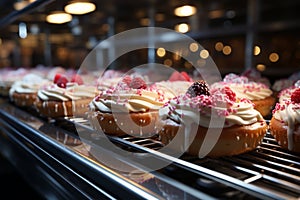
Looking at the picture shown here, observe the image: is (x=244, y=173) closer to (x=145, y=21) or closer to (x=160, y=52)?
(x=160, y=52)

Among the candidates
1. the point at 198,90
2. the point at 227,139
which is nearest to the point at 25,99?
the point at 198,90

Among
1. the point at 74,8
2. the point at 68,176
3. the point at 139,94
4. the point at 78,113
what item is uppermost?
the point at 74,8

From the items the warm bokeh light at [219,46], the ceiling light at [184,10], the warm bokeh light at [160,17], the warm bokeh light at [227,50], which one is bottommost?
the warm bokeh light at [227,50]

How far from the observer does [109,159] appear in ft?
3.64

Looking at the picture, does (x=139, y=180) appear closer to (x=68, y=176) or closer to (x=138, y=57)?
(x=68, y=176)

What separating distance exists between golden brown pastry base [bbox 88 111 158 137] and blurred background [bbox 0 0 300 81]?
1.49 meters

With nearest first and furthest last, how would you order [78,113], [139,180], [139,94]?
1. [139,180]
2. [139,94]
3. [78,113]

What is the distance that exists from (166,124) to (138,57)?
3435 millimetres

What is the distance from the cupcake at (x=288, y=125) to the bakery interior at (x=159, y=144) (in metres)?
0.03

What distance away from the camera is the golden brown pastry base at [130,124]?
4.63 ft

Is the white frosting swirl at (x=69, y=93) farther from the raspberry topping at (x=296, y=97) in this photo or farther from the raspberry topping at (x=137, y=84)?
the raspberry topping at (x=296, y=97)

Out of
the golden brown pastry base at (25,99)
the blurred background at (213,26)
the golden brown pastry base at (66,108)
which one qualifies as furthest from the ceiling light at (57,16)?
the golden brown pastry base at (66,108)

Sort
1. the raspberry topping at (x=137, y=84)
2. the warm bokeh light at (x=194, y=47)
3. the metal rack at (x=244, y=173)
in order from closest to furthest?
the metal rack at (x=244, y=173), the raspberry topping at (x=137, y=84), the warm bokeh light at (x=194, y=47)

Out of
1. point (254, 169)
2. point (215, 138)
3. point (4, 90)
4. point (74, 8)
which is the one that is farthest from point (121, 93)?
point (4, 90)
